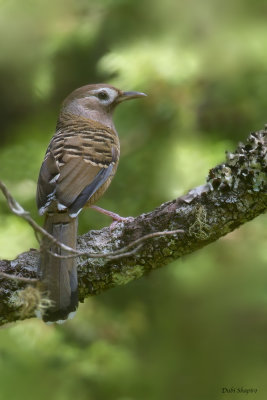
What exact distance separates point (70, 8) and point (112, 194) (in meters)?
1.73

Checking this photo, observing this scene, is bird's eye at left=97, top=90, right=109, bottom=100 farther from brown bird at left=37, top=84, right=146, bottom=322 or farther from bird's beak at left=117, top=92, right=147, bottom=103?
bird's beak at left=117, top=92, right=147, bottom=103

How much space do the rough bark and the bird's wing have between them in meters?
0.30

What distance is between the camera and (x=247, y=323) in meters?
5.32

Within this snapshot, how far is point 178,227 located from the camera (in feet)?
12.9

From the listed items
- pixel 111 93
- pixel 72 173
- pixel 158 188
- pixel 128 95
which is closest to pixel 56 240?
pixel 72 173

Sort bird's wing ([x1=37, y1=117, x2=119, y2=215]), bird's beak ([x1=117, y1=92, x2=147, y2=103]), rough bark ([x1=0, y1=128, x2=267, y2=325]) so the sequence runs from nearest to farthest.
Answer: rough bark ([x1=0, y1=128, x2=267, y2=325])
bird's wing ([x1=37, y1=117, x2=119, y2=215])
bird's beak ([x1=117, y1=92, x2=147, y2=103])

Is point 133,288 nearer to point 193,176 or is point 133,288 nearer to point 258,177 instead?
point 193,176

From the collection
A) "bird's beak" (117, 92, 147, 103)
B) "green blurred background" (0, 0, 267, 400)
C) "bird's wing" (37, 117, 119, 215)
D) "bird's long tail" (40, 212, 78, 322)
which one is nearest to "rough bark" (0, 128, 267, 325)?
"bird's long tail" (40, 212, 78, 322)

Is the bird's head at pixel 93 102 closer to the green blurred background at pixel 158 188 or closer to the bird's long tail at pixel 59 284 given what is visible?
the green blurred background at pixel 158 188

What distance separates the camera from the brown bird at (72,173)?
13.3 ft

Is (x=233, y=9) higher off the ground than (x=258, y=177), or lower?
higher

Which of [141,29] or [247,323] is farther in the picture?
[141,29]

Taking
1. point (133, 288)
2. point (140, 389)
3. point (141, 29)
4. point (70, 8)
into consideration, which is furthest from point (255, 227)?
point (70, 8)

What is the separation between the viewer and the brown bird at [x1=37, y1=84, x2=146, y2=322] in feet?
13.3
